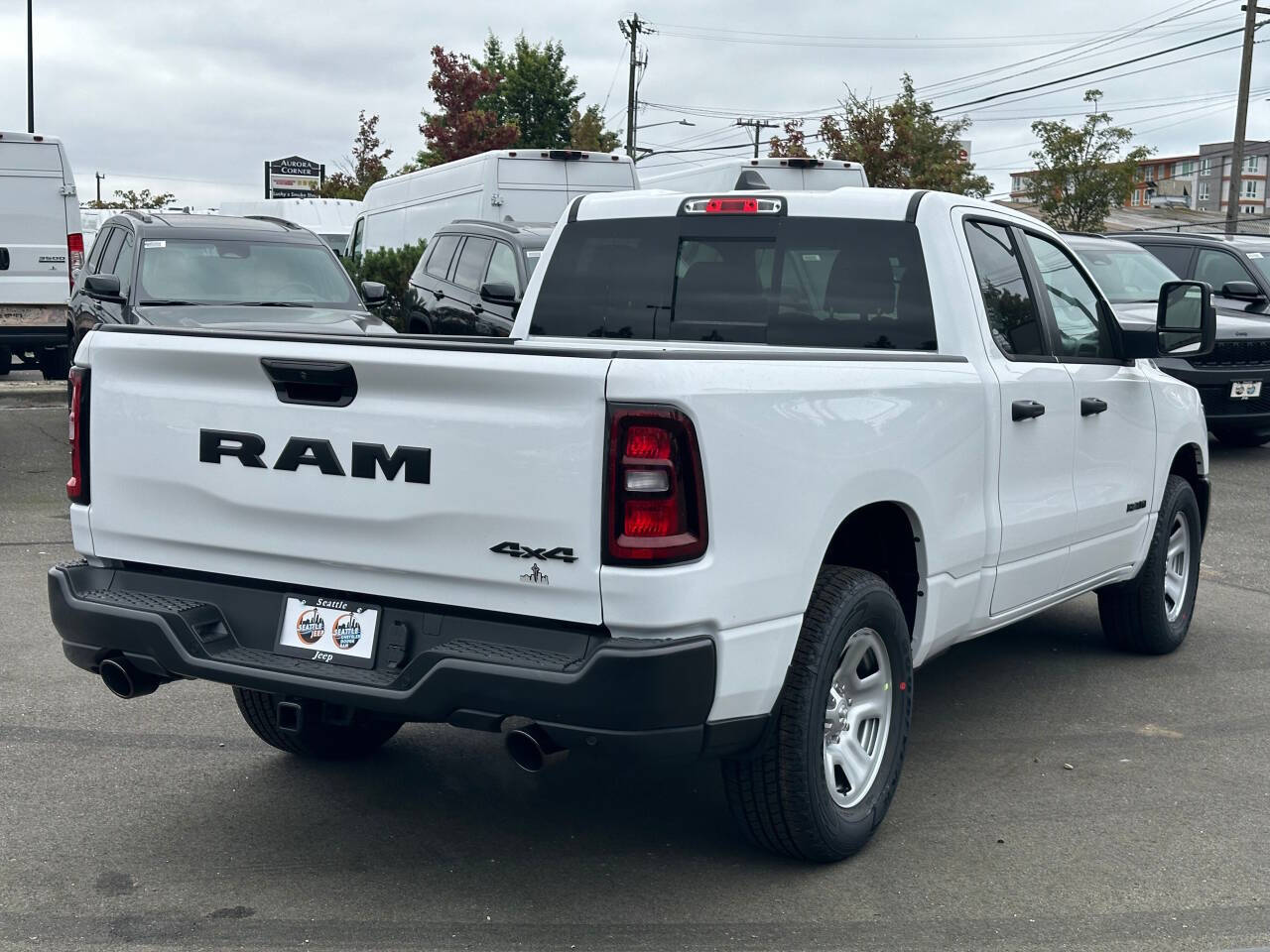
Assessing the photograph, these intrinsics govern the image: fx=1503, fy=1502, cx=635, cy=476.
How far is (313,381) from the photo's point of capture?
392 cm

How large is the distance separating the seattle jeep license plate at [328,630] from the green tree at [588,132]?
1584 inches

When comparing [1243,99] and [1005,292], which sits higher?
[1243,99]

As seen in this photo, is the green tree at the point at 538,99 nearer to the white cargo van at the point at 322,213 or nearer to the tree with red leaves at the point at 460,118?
the tree with red leaves at the point at 460,118

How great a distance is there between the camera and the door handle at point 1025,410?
5039mm

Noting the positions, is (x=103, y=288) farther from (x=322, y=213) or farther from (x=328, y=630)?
(x=322, y=213)

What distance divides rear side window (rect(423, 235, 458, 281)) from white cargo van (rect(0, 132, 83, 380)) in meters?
3.39

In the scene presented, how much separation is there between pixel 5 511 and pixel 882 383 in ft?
24.8

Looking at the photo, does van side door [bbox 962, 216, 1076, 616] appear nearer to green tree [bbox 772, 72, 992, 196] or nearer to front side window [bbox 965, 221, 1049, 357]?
front side window [bbox 965, 221, 1049, 357]

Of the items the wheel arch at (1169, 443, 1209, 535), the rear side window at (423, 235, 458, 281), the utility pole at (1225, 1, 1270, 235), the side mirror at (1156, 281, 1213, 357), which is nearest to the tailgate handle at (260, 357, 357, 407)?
→ the side mirror at (1156, 281, 1213, 357)

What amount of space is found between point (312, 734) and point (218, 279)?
7504mm

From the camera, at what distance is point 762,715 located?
150 inches

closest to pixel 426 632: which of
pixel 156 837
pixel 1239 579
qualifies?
pixel 156 837

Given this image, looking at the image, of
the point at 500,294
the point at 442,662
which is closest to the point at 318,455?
the point at 442,662

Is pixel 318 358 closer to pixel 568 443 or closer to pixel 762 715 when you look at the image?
pixel 568 443
